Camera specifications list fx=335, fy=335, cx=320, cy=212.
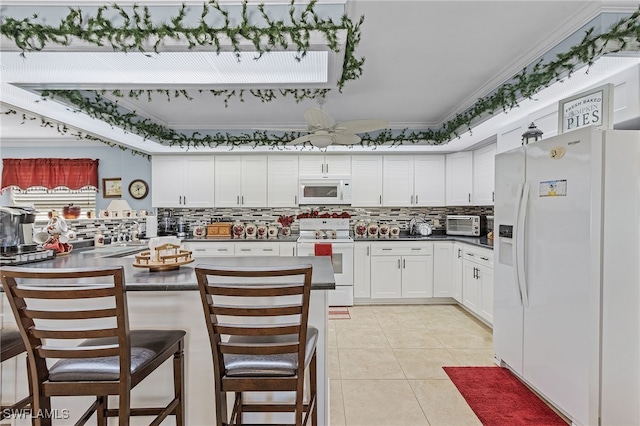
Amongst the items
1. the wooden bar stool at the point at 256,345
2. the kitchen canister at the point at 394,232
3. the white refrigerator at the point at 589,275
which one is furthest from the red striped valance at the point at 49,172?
the white refrigerator at the point at 589,275

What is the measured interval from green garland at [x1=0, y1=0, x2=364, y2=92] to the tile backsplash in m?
3.71

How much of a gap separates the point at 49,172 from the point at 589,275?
695cm

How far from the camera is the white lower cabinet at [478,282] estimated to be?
3.76 metres

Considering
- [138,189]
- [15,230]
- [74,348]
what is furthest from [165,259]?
[138,189]

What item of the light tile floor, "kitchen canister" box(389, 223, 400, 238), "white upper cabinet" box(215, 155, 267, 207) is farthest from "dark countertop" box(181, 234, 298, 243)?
"kitchen canister" box(389, 223, 400, 238)

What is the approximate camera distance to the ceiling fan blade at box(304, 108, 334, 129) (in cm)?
256

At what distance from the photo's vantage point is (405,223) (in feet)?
18.4

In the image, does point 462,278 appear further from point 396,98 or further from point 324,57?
point 324,57

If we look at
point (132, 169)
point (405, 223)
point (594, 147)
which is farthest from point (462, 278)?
point (132, 169)

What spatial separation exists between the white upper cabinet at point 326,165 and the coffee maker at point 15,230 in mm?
3335

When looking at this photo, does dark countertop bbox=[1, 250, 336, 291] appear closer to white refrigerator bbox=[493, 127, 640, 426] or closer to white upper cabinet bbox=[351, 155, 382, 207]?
white refrigerator bbox=[493, 127, 640, 426]

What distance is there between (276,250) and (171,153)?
223 cm

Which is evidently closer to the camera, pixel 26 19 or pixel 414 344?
pixel 26 19

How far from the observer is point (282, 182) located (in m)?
5.22
